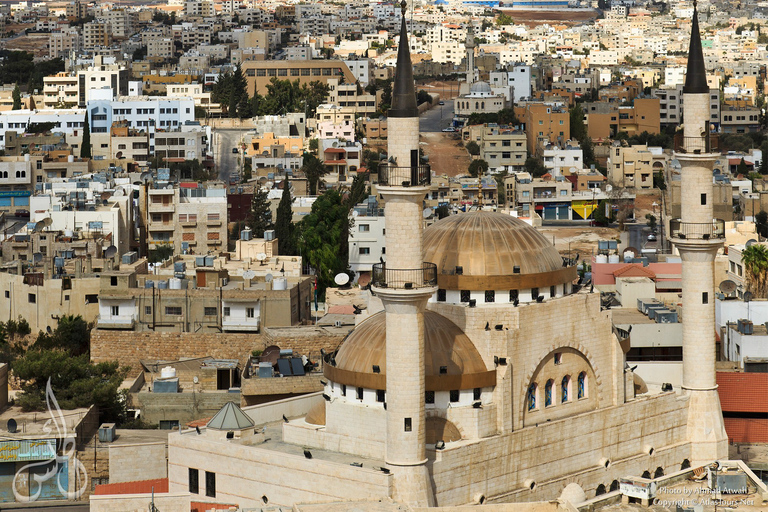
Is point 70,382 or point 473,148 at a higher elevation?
point 473,148

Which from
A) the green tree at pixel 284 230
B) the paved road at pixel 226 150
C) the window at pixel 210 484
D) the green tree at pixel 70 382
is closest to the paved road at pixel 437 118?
the paved road at pixel 226 150

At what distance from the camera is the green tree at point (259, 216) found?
60.4 meters

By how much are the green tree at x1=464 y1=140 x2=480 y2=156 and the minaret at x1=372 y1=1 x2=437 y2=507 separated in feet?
231

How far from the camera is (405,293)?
26.5m

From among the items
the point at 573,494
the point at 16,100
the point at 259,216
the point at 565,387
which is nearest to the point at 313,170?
the point at 259,216

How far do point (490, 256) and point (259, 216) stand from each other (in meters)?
32.2

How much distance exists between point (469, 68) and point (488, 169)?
6133 centimetres

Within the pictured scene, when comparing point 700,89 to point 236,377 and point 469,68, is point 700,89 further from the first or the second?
point 469,68

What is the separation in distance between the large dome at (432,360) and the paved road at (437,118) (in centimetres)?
8748

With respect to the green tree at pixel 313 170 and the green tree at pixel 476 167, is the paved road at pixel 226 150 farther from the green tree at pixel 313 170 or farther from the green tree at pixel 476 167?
the green tree at pixel 476 167

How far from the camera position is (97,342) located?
144 ft

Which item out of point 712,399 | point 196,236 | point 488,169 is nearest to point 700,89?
point 712,399

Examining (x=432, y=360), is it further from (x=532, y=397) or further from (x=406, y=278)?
(x=532, y=397)

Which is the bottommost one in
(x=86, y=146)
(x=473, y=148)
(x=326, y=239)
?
(x=326, y=239)
